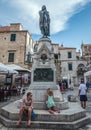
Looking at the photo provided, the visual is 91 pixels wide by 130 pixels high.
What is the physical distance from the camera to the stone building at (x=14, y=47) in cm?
2545

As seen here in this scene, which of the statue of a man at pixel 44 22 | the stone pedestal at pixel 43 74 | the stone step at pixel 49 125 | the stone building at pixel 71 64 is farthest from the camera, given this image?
the stone building at pixel 71 64

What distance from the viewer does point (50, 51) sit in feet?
26.1

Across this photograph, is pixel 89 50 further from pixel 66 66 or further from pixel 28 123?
pixel 28 123

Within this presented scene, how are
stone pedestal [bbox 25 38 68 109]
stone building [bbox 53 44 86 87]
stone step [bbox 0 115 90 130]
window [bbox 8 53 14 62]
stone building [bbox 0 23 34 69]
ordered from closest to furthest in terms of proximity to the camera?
stone step [bbox 0 115 90 130] < stone pedestal [bbox 25 38 68 109] < stone building [bbox 0 23 34 69] < window [bbox 8 53 14 62] < stone building [bbox 53 44 86 87]

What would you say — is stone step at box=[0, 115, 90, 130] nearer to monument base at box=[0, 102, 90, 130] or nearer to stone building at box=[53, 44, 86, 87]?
monument base at box=[0, 102, 90, 130]

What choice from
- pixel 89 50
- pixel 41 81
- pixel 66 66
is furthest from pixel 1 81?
pixel 89 50

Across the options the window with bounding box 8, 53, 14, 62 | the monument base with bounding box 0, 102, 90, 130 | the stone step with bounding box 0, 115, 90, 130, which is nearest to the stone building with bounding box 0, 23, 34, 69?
the window with bounding box 8, 53, 14, 62

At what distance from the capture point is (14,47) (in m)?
26.1

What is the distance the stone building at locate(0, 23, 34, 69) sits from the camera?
2545 centimetres

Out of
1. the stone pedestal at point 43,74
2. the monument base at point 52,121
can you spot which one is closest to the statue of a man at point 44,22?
the stone pedestal at point 43,74

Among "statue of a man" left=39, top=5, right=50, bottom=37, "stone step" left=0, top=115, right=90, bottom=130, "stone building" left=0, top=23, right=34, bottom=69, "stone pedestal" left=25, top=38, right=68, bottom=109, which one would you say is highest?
"stone building" left=0, top=23, right=34, bottom=69

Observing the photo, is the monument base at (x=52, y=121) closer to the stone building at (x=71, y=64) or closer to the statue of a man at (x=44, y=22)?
the statue of a man at (x=44, y=22)

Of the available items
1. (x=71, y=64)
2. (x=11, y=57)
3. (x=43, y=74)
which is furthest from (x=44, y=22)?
(x=71, y=64)

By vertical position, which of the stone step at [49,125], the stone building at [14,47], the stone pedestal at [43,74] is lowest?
the stone step at [49,125]
